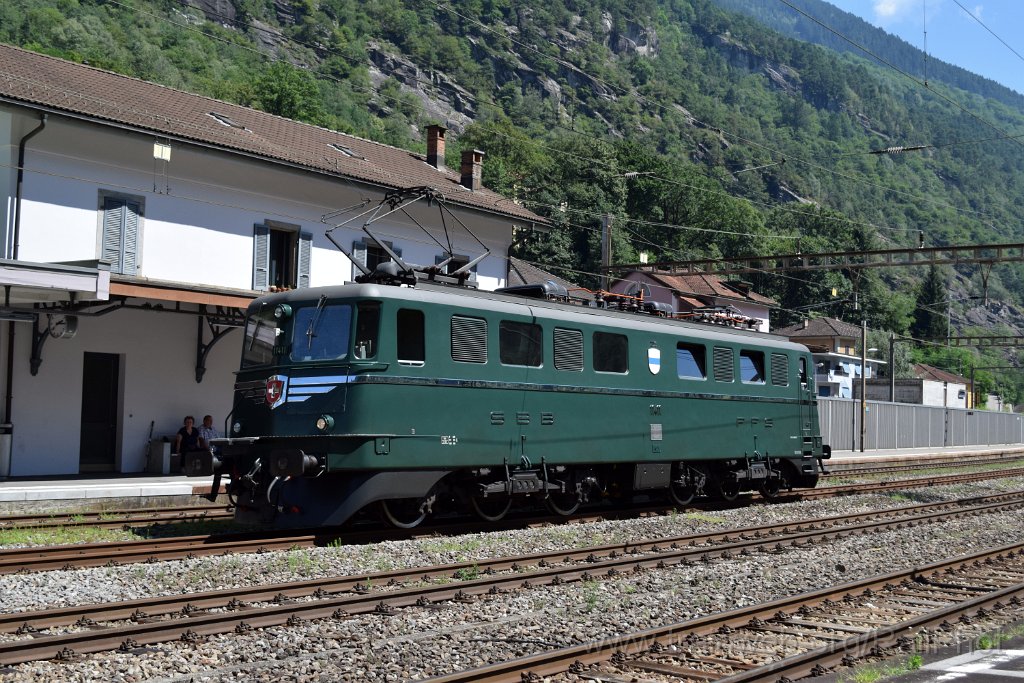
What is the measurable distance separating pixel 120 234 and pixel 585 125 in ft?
465

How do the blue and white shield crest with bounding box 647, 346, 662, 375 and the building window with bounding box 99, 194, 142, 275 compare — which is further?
the building window with bounding box 99, 194, 142, 275

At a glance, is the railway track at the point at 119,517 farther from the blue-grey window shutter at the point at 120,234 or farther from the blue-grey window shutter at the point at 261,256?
the blue-grey window shutter at the point at 261,256

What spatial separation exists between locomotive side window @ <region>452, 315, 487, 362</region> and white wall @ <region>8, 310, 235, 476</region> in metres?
Answer: 10.5

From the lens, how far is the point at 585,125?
159m

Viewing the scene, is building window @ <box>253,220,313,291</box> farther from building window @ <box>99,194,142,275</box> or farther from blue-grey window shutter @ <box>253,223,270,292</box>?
building window @ <box>99,194,142,275</box>

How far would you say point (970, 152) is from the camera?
19562 cm

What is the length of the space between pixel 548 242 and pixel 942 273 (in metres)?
85.3

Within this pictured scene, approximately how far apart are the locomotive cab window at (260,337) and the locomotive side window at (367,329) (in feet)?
4.01

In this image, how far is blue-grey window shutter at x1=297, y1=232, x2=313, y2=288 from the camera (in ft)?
81.1

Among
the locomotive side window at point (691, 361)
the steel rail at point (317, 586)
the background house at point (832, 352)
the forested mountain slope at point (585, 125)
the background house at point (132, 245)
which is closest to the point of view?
the steel rail at point (317, 586)

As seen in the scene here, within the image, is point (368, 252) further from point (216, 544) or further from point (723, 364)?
point (216, 544)

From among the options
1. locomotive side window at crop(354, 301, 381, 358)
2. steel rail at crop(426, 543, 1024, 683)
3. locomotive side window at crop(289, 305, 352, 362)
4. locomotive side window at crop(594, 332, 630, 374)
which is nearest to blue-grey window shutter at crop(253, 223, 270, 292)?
locomotive side window at crop(594, 332, 630, 374)

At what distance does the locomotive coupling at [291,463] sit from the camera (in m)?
12.4

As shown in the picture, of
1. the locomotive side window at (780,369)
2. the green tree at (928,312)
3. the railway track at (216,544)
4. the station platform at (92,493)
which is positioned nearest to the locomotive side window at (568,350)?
the railway track at (216,544)
